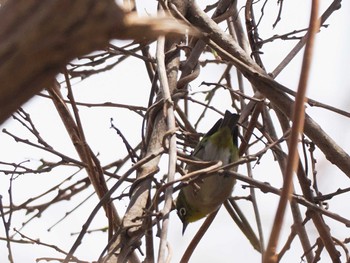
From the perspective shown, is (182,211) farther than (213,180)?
Yes

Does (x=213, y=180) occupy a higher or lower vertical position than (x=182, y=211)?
lower

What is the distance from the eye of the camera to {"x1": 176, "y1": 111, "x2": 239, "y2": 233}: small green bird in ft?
10.1

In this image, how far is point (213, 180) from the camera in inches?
124

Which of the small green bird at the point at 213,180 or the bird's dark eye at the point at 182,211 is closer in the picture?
the small green bird at the point at 213,180

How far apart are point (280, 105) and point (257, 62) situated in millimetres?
332

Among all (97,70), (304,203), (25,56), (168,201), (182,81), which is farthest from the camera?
(97,70)

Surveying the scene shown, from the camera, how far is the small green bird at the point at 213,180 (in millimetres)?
3084

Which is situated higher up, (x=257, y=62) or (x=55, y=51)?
(x=257, y=62)

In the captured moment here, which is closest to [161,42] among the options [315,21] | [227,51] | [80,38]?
[227,51]

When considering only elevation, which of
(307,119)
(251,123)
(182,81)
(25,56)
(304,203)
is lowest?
(25,56)

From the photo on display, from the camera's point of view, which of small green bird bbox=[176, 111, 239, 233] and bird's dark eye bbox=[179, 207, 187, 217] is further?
bird's dark eye bbox=[179, 207, 187, 217]

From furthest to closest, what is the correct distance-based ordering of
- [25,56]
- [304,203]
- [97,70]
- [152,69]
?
[97,70], [152,69], [304,203], [25,56]

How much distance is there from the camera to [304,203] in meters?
2.07

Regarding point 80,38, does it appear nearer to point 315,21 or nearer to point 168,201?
point 315,21
